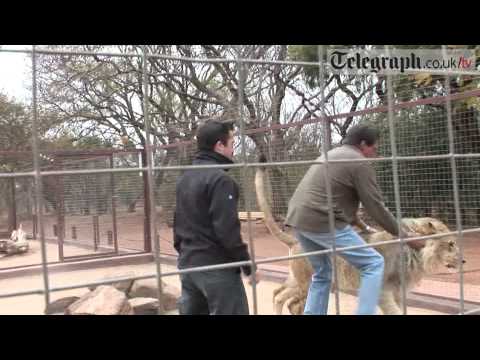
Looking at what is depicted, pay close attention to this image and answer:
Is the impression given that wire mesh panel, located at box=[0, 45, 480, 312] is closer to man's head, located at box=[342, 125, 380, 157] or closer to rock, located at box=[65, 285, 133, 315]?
man's head, located at box=[342, 125, 380, 157]

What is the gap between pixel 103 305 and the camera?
18.7 ft

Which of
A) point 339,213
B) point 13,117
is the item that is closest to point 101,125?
point 13,117

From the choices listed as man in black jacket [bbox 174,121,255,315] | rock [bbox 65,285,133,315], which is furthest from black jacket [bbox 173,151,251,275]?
rock [bbox 65,285,133,315]

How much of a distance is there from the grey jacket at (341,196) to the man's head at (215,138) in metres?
0.91

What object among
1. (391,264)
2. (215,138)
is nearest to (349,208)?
(391,264)

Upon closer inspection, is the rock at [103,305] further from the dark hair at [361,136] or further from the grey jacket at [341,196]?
the dark hair at [361,136]

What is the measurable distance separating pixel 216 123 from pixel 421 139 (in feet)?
16.0

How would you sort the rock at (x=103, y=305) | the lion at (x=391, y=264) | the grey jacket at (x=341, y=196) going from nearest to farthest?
1. the grey jacket at (x=341, y=196)
2. the lion at (x=391, y=264)
3. the rock at (x=103, y=305)

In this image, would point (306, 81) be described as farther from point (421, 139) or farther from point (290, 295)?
point (290, 295)

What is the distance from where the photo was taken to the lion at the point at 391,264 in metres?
4.94

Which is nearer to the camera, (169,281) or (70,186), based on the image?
(169,281)

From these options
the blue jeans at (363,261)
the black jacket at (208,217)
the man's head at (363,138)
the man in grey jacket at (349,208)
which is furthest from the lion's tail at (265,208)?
the black jacket at (208,217)

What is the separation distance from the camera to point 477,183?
697 centimetres

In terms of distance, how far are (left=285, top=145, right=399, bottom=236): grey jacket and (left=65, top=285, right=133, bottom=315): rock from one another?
272 cm
